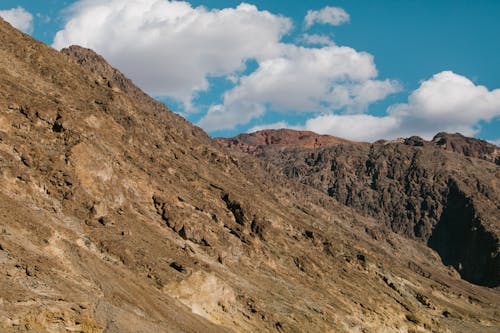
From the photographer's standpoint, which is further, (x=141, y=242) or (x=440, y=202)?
(x=440, y=202)

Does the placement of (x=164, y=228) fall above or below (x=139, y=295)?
above

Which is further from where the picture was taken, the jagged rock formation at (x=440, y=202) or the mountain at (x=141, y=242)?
the jagged rock formation at (x=440, y=202)

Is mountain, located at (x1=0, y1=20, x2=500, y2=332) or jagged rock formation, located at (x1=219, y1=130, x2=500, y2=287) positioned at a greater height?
jagged rock formation, located at (x1=219, y1=130, x2=500, y2=287)

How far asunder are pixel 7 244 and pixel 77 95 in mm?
38586

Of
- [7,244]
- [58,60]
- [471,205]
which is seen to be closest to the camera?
[7,244]

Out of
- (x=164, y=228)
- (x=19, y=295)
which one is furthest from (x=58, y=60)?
(x=19, y=295)

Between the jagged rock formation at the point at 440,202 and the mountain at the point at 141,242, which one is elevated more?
the jagged rock formation at the point at 440,202

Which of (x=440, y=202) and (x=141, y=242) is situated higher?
(x=440, y=202)

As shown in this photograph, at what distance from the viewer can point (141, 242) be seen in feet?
139

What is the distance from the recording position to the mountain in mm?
28861

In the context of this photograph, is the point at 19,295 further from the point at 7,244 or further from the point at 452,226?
the point at 452,226

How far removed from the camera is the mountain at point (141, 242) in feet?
94.7

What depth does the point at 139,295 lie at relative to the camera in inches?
1291

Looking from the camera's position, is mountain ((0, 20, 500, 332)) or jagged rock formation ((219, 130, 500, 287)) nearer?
mountain ((0, 20, 500, 332))
